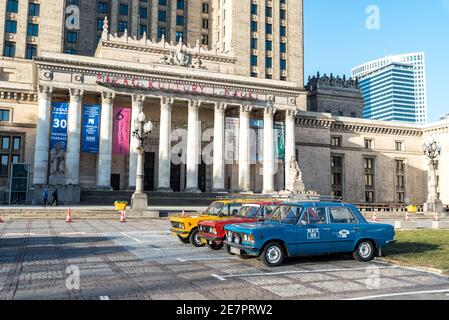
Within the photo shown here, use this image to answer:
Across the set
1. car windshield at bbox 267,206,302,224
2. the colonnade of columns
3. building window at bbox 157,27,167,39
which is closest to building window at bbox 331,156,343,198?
the colonnade of columns

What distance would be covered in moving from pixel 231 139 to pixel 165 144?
26.6 ft

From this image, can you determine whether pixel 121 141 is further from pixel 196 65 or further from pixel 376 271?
pixel 376 271

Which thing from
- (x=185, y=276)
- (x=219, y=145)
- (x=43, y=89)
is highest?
(x=43, y=89)

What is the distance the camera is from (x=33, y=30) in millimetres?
53375

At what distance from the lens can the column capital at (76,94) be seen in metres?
41.2

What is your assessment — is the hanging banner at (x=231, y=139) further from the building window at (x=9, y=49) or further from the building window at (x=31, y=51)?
the building window at (x=9, y=49)

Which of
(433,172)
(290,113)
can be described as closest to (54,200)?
(290,113)

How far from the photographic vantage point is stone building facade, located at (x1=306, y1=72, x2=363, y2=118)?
234 ft

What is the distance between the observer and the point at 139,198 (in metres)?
28.7

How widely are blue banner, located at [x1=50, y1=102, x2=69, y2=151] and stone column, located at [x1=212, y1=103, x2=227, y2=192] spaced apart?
16838 mm

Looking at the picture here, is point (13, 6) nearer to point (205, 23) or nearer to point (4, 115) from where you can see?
point (4, 115)

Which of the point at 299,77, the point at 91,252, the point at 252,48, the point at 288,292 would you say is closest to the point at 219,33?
the point at 252,48

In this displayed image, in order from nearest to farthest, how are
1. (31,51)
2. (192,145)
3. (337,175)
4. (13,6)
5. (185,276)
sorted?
(185,276), (192,145), (13,6), (31,51), (337,175)

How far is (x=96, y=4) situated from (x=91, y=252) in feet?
191
